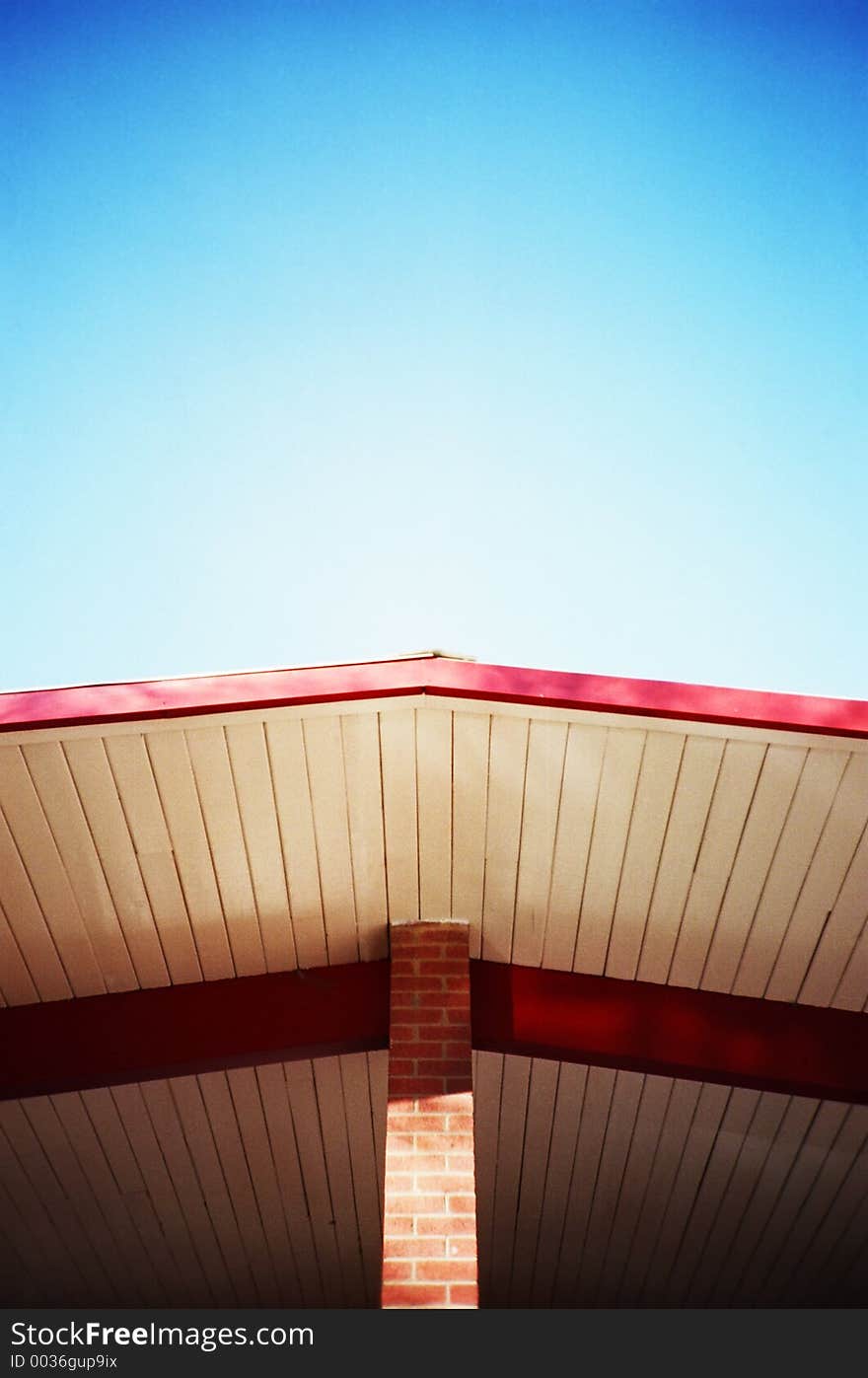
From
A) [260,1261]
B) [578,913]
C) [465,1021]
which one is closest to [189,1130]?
[260,1261]

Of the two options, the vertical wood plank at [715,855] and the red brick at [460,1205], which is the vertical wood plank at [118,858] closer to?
the red brick at [460,1205]

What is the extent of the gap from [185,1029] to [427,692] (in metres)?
1.93

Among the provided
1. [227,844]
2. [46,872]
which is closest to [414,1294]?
[227,844]

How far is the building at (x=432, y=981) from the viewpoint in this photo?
356cm

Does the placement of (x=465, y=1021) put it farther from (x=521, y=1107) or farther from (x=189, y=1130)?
(x=189, y=1130)

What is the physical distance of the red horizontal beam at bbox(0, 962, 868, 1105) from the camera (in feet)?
13.6

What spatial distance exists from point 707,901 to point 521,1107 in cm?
164

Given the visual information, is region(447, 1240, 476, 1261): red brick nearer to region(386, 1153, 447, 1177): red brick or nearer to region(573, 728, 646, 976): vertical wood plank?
region(386, 1153, 447, 1177): red brick

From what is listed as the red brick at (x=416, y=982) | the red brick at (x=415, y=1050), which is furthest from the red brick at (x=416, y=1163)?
the red brick at (x=416, y=982)

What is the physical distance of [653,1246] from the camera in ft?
17.8

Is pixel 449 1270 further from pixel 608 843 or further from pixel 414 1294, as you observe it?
pixel 608 843

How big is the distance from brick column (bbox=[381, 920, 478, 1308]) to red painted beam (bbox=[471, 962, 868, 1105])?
0.29 m

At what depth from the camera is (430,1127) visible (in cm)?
350

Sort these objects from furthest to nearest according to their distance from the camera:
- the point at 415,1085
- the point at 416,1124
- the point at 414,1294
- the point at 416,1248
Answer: the point at 415,1085 → the point at 416,1124 → the point at 416,1248 → the point at 414,1294
